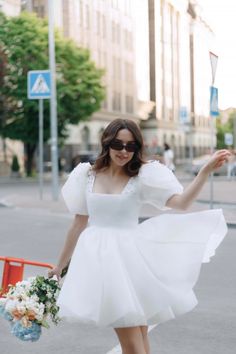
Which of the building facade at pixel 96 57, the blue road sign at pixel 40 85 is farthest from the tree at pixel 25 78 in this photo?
the blue road sign at pixel 40 85

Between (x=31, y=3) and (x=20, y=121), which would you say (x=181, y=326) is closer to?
Result: (x=20, y=121)

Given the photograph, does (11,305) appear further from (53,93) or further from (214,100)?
(53,93)

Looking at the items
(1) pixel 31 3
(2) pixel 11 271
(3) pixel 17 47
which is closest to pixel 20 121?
(3) pixel 17 47

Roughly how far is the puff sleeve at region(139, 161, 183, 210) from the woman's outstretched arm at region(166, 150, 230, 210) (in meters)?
0.04

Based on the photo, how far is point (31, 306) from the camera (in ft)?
11.9

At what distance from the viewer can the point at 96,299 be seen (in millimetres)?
3389

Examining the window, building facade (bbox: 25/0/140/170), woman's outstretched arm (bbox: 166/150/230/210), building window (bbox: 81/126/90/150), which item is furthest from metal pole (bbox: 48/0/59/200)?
building window (bbox: 81/126/90/150)

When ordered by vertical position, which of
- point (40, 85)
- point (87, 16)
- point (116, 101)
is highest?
point (87, 16)

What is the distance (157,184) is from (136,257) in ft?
1.33

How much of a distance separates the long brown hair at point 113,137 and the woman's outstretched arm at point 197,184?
27cm

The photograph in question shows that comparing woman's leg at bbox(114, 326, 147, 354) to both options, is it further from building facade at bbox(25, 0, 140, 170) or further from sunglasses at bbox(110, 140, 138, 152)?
building facade at bbox(25, 0, 140, 170)

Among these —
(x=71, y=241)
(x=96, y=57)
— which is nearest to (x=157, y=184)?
(x=71, y=241)

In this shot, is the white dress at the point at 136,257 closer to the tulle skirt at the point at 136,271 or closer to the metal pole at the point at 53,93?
the tulle skirt at the point at 136,271

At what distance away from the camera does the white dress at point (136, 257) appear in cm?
339
